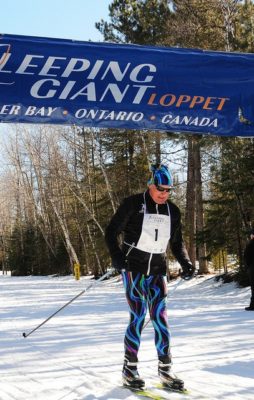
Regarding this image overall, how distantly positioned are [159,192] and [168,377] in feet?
5.52

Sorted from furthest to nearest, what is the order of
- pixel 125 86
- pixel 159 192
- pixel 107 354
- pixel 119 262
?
1. pixel 107 354
2. pixel 125 86
3. pixel 159 192
4. pixel 119 262

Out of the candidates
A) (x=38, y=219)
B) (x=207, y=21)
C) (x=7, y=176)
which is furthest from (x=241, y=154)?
(x=7, y=176)

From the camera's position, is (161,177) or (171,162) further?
(171,162)

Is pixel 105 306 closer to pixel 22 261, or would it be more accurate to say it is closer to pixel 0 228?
pixel 22 261

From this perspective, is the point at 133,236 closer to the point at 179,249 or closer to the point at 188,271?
the point at 179,249

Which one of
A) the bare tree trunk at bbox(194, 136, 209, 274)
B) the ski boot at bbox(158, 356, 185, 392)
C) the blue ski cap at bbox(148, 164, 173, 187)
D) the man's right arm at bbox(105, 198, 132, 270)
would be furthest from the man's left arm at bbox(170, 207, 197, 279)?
the bare tree trunk at bbox(194, 136, 209, 274)

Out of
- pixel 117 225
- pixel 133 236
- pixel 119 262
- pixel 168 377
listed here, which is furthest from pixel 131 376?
pixel 117 225

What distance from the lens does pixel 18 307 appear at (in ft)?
42.3

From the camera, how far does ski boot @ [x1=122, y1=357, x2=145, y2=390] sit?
447 centimetres

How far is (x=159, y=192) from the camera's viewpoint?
459 centimetres

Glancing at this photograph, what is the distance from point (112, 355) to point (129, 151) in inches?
841

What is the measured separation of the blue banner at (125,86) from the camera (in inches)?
230

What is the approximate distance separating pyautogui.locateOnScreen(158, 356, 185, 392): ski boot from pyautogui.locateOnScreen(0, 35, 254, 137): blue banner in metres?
2.89

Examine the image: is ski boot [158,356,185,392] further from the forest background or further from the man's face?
the forest background
